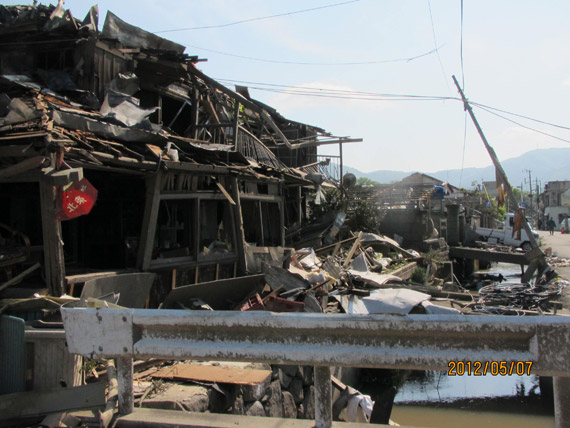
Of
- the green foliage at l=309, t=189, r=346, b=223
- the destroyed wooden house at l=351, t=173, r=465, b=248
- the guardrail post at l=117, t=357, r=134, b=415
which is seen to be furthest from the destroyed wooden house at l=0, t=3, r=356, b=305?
the destroyed wooden house at l=351, t=173, r=465, b=248

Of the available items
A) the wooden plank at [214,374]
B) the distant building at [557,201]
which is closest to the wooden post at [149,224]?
the wooden plank at [214,374]

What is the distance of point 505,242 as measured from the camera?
3438 cm

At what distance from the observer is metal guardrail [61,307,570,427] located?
2502mm

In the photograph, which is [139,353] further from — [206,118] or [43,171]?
[206,118]

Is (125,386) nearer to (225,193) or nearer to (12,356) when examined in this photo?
(12,356)

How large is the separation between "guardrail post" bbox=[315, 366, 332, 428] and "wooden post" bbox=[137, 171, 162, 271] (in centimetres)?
576

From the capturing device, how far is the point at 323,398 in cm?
271

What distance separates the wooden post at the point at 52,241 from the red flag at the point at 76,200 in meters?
0.11

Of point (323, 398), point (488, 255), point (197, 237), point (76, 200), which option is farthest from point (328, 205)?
point (323, 398)

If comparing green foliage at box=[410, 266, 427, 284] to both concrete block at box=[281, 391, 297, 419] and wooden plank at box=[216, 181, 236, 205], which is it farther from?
concrete block at box=[281, 391, 297, 419]

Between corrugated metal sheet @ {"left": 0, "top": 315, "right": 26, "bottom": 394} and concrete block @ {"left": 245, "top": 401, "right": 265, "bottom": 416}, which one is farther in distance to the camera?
concrete block @ {"left": 245, "top": 401, "right": 265, "bottom": 416}

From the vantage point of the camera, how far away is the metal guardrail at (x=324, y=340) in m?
2.50

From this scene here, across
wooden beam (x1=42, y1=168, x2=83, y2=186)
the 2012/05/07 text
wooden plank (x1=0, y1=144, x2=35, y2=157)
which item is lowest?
the 2012/05/07 text

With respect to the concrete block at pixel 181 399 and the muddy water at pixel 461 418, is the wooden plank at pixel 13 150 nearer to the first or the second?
the concrete block at pixel 181 399
